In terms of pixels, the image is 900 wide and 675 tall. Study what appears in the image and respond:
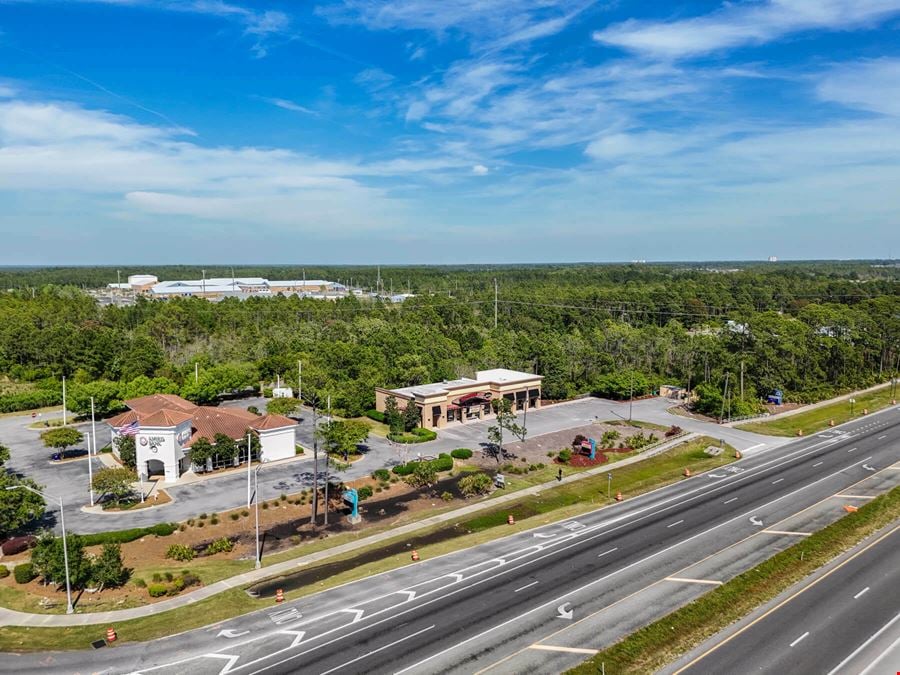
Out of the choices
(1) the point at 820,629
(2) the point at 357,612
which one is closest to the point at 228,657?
(2) the point at 357,612

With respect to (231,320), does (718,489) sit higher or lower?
lower

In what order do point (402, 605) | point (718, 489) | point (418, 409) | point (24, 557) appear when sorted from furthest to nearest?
point (418, 409) < point (718, 489) < point (24, 557) < point (402, 605)

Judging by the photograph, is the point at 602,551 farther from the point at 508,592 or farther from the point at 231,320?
the point at 231,320

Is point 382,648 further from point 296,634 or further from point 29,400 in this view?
point 29,400

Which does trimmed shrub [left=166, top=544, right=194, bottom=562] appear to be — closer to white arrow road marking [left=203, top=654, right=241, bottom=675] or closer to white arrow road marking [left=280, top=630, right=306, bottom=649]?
white arrow road marking [left=203, top=654, right=241, bottom=675]

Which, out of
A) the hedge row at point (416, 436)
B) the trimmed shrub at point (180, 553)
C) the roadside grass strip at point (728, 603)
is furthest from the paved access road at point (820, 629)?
the hedge row at point (416, 436)

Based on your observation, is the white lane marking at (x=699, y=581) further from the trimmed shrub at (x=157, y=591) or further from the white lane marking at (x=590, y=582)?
the trimmed shrub at (x=157, y=591)

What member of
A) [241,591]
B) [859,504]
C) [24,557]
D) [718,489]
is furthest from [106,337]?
[859,504]
